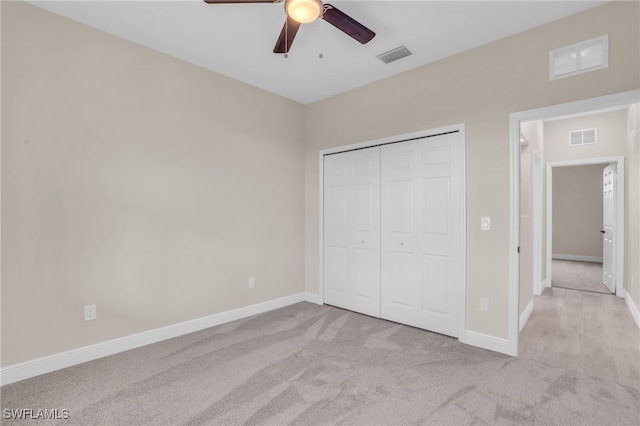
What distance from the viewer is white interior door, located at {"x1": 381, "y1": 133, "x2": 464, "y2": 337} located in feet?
10.3

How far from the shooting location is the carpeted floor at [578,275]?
17.4 ft

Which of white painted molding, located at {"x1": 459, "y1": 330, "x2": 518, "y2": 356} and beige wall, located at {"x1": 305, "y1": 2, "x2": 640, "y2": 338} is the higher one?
beige wall, located at {"x1": 305, "y1": 2, "x2": 640, "y2": 338}

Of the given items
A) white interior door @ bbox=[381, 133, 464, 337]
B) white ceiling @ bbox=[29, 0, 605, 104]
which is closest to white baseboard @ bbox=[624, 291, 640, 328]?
white interior door @ bbox=[381, 133, 464, 337]

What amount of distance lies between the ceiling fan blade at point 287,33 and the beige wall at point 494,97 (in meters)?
1.69

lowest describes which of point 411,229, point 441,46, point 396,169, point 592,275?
point 592,275

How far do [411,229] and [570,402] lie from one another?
187 centimetres

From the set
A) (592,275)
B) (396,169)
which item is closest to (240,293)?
(396,169)

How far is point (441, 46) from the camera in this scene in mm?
2957

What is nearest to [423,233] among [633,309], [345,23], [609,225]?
[345,23]

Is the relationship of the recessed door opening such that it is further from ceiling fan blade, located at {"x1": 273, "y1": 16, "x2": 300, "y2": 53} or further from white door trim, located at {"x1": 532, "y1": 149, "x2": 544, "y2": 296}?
ceiling fan blade, located at {"x1": 273, "y1": 16, "x2": 300, "y2": 53}

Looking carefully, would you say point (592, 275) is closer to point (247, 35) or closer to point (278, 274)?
point (278, 274)

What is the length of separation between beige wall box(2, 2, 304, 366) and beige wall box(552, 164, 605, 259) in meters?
8.66

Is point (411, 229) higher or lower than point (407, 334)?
higher

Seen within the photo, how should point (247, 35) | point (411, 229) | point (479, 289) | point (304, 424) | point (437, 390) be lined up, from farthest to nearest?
point (411, 229)
point (479, 289)
point (247, 35)
point (437, 390)
point (304, 424)
